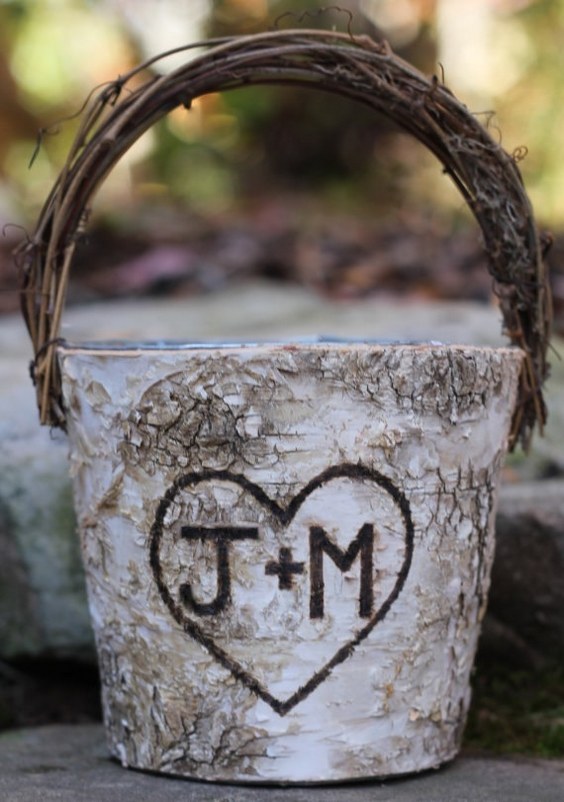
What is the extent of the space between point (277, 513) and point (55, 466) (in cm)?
64

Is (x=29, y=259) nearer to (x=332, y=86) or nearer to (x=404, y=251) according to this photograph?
(x=332, y=86)

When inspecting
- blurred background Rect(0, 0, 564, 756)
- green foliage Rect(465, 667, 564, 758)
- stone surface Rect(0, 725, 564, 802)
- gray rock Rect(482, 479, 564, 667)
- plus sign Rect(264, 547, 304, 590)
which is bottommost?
green foliage Rect(465, 667, 564, 758)

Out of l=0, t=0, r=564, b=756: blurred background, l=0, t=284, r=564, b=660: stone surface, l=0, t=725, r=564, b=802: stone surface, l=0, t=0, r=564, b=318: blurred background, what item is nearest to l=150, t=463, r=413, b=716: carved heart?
l=0, t=725, r=564, b=802: stone surface

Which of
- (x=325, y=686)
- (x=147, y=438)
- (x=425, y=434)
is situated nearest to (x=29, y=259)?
(x=147, y=438)

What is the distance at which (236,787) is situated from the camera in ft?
4.47

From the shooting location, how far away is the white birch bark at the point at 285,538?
131 centimetres

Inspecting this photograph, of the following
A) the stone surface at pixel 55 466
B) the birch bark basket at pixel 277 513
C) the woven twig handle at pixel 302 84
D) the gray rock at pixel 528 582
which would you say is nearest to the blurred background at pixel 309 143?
the stone surface at pixel 55 466

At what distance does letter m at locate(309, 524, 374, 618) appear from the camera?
4.35 ft

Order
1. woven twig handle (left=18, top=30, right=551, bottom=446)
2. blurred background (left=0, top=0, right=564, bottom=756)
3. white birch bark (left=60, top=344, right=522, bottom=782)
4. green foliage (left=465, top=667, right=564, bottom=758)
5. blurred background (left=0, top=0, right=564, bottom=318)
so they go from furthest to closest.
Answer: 1. blurred background (left=0, top=0, right=564, bottom=318)
2. blurred background (left=0, top=0, right=564, bottom=756)
3. green foliage (left=465, top=667, right=564, bottom=758)
4. woven twig handle (left=18, top=30, right=551, bottom=446)
5. white birch bark (left=60, top=344, right=522, bottom=782)

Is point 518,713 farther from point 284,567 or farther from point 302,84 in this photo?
point 302,84

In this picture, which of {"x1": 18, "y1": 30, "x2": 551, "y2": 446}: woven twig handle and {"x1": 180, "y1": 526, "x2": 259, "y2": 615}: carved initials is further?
{"x1": 18, "y1": 30, "x2": 551, "y2": 446}: woven twig handle

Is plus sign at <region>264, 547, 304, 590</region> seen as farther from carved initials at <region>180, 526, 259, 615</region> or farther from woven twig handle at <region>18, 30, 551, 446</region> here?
woven twig handle at <region>18, 30, 551, 446</region>

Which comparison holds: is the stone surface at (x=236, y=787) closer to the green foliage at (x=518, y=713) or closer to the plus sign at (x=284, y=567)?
the green foliage at (x=518, y=713)

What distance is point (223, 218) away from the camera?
4836 mm
